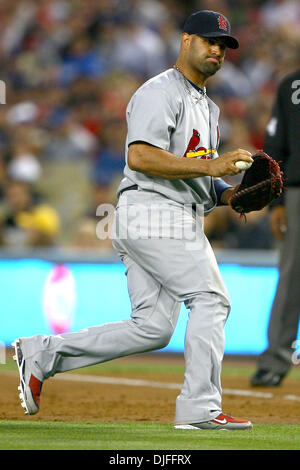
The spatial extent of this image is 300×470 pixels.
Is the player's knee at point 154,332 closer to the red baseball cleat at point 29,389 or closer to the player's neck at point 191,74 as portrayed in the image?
the red baseball cleat at point 29,389

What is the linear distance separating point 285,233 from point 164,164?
3.38 metres

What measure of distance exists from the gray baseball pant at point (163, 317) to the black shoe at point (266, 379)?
114 inches

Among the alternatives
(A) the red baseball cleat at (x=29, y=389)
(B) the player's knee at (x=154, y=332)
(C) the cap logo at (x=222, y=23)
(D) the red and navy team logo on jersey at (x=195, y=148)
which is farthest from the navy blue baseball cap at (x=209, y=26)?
(A) the red baseball cleat at (x=29, y=389)

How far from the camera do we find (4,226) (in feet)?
41.2

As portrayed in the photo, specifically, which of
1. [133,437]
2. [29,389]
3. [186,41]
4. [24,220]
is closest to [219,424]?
[133,437]

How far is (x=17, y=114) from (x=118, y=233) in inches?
383

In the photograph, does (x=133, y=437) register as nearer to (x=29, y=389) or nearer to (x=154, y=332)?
(x=154, y=332)

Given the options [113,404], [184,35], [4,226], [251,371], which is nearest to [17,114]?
[4,226]

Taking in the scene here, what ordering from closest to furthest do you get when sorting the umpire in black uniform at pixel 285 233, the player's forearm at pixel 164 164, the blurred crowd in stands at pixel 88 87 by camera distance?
the player's forearm at pixel 164 164, the umpire in black uniform at pixel 285 233, the blurred crowd in stands at pixel 88 87

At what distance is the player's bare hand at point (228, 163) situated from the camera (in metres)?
5.11

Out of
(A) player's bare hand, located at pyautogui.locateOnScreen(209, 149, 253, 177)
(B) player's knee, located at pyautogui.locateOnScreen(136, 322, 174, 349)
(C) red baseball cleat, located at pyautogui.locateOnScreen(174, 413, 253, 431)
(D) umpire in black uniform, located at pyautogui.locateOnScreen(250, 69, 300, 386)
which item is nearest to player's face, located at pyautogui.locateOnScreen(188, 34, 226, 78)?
(A) player's bare hand, located at pyautogui.locateOnScreen(209, 149, 253, 177)

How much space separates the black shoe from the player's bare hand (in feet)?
11.5

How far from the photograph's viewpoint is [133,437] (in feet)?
16.7

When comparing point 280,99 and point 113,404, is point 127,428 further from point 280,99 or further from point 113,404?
point 280,99
